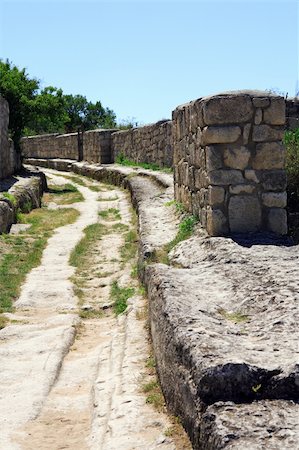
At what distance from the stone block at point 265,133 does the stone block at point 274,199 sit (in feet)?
1.84

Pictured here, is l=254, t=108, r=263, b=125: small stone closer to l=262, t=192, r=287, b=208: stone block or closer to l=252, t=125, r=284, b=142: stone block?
l=252, t=125, r=284, b=142: stone block

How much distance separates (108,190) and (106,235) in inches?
248

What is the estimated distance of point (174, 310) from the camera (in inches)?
159

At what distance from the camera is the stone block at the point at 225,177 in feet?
20.5

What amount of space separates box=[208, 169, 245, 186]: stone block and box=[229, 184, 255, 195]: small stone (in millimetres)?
51

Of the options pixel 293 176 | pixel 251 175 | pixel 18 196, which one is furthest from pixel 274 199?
pixel 18 196

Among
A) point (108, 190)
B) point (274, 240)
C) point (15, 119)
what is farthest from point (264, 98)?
point (15, 119)

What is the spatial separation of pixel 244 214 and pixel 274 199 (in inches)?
13.4

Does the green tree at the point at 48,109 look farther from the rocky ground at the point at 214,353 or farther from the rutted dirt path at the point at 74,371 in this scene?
the rocky ground at the point at 214,353

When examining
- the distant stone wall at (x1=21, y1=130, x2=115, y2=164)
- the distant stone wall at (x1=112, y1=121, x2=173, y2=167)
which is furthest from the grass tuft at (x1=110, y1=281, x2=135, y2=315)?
the distant stone wall at (x1=21, y1=130, x2=115, y2=164)

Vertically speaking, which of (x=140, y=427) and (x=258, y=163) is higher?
(x=258, y=163)

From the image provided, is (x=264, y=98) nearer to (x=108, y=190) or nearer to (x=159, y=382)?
(x=159, y=382)

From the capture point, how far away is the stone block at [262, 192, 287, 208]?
624 centimetres

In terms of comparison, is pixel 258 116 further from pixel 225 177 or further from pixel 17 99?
pixel 17 99
